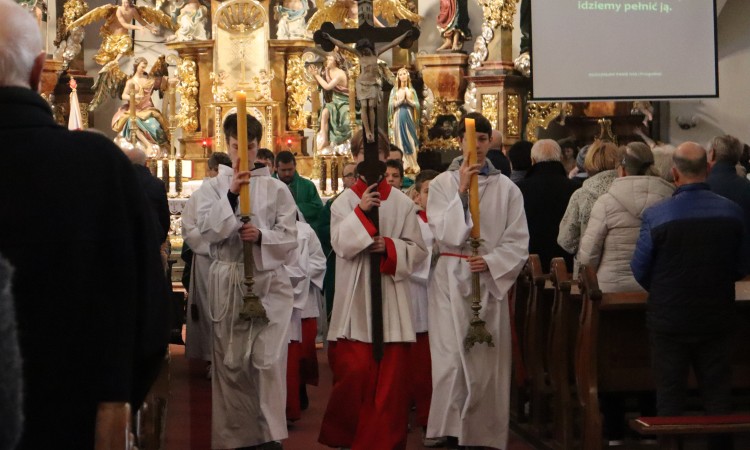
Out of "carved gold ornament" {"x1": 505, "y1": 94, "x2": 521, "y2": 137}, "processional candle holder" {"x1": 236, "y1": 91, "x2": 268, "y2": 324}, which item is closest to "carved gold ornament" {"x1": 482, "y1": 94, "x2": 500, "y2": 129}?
"carved gold ornament" {"x1": 505, "y1": 94, "x2": 521, "y2": 137}

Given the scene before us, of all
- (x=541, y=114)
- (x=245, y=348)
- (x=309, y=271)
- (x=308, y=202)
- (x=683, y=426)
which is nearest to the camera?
(x=683, y=426)

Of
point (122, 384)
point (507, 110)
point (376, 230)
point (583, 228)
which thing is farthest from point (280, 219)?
Answer: point (507, 110)

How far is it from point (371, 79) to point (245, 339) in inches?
62.7

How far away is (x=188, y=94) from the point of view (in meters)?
20.0

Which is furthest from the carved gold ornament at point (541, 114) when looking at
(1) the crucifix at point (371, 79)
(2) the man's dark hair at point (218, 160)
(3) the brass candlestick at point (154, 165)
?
(1) the crucifix at point (371, 79)

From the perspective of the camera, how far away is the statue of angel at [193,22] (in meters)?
19.9

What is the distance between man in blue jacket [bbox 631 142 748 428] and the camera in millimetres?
5945

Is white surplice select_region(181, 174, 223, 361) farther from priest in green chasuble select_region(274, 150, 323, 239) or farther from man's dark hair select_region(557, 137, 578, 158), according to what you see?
man's dark hair select_region(557, 137, 578, 158)

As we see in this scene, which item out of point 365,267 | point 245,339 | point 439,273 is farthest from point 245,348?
point 439,273

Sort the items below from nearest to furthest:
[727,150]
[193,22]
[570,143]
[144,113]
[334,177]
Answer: [727,150] < [334,177] < [570,143] < [193,22] < [144,113]

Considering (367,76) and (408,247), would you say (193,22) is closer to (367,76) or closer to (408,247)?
(367,76)

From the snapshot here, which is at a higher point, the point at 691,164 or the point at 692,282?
the point at 691,164

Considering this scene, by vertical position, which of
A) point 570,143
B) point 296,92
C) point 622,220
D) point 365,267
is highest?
point 296,92

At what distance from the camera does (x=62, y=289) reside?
2787 mm
